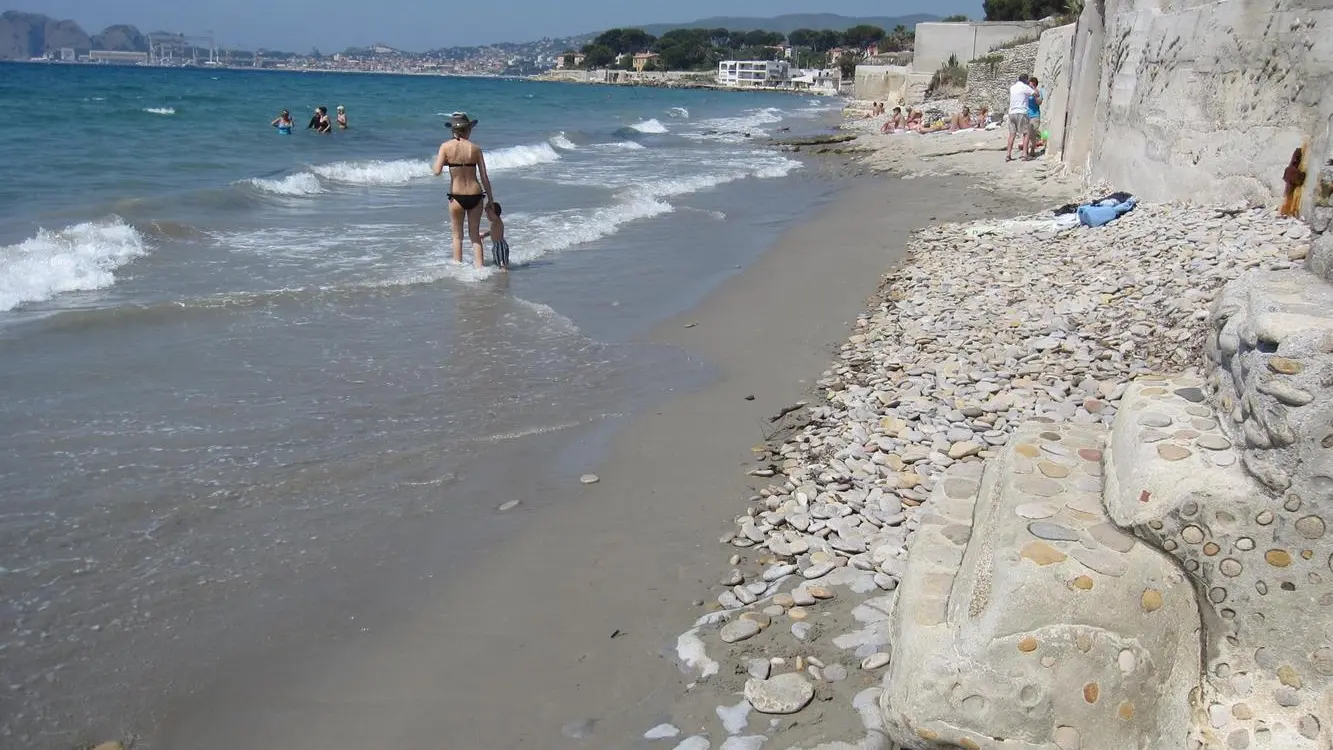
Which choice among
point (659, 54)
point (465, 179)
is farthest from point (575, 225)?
point (659, 54)

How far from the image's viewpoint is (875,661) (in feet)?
10.7

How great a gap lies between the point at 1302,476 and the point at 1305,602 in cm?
34

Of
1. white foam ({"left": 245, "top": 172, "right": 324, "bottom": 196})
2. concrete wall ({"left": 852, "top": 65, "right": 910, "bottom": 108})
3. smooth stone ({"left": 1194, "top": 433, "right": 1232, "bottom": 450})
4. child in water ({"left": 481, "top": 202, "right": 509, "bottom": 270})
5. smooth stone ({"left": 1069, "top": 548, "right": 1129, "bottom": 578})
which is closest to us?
smooth stone ({"left": 1069, "top": 548, "right": 1129, "bottom": 578})

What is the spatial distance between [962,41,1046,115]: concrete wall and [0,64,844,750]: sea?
2047 cm

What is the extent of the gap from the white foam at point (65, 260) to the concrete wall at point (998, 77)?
2832 cm

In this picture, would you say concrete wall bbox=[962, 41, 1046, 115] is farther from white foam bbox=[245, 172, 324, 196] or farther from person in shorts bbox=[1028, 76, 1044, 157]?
white foam bbox=[245, 172, 324, 196]

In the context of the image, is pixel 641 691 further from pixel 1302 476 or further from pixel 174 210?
pixel 174 210

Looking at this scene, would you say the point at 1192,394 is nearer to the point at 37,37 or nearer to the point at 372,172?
the point at 372,172

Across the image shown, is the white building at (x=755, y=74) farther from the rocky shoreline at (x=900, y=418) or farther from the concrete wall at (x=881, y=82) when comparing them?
the rocky shoreline at (x=900, y=418)

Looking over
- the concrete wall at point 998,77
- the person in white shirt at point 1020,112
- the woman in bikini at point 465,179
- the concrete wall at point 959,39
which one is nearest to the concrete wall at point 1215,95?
Answer: the person in white shirt at point 1020,112

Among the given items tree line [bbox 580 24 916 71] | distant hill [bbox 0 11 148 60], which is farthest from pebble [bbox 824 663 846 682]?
distant hill [bbox 0 11 148 60]

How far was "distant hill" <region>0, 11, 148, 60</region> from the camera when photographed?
17312 centimetres

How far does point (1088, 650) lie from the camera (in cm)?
242

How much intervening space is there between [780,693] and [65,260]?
368 inches
